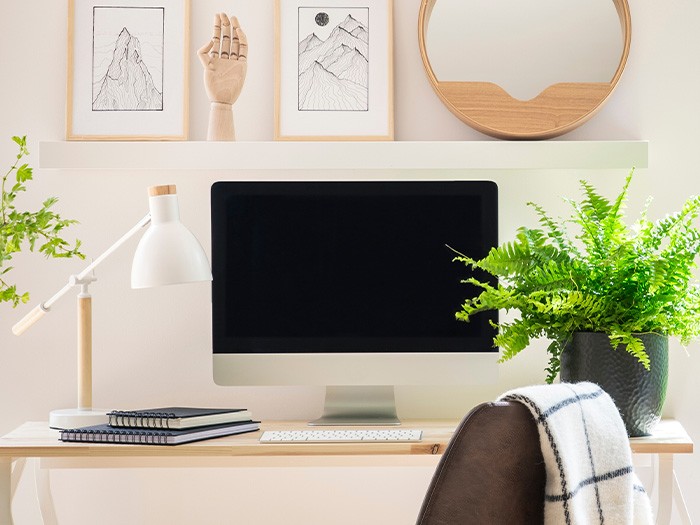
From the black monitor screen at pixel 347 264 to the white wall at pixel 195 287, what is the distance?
0.75 feet

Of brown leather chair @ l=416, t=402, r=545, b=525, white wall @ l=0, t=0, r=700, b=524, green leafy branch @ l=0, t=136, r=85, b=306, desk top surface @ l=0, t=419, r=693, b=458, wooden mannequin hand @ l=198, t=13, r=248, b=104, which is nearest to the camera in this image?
brown leather chair @ l=416, t=402, r=545, b=525

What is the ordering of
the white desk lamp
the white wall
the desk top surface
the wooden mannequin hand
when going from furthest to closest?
the white wall, the wooden mannequin hand, the white desk lamp, the desk top surface

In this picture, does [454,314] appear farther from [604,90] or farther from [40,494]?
[40,494]

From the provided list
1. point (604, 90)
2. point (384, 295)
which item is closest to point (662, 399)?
point (384, 295)

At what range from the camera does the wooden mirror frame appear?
7.70 ft

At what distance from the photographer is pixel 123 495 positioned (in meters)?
2.39

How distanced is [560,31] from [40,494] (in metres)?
1.71

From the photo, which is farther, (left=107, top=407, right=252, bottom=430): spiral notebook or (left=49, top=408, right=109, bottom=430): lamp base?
(left=49, top=408, right=109, bottom=430): lamp base

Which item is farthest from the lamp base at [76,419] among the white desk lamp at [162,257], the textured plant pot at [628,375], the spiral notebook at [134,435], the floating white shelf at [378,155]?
the textured plant pot at [628,375]

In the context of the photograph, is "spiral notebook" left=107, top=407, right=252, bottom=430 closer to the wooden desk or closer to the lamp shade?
the wooden desk

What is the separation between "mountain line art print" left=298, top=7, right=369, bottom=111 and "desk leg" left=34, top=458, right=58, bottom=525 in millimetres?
1085

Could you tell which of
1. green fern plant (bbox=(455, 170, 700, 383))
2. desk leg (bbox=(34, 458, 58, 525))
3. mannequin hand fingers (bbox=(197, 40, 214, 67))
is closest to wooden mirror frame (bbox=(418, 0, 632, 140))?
green fern plant (bbox=(455, 170, 700, 383))

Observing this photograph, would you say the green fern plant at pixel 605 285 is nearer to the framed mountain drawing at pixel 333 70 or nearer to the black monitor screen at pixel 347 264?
the black monitor screen at pixel 347 264

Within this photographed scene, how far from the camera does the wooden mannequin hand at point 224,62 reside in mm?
2281
